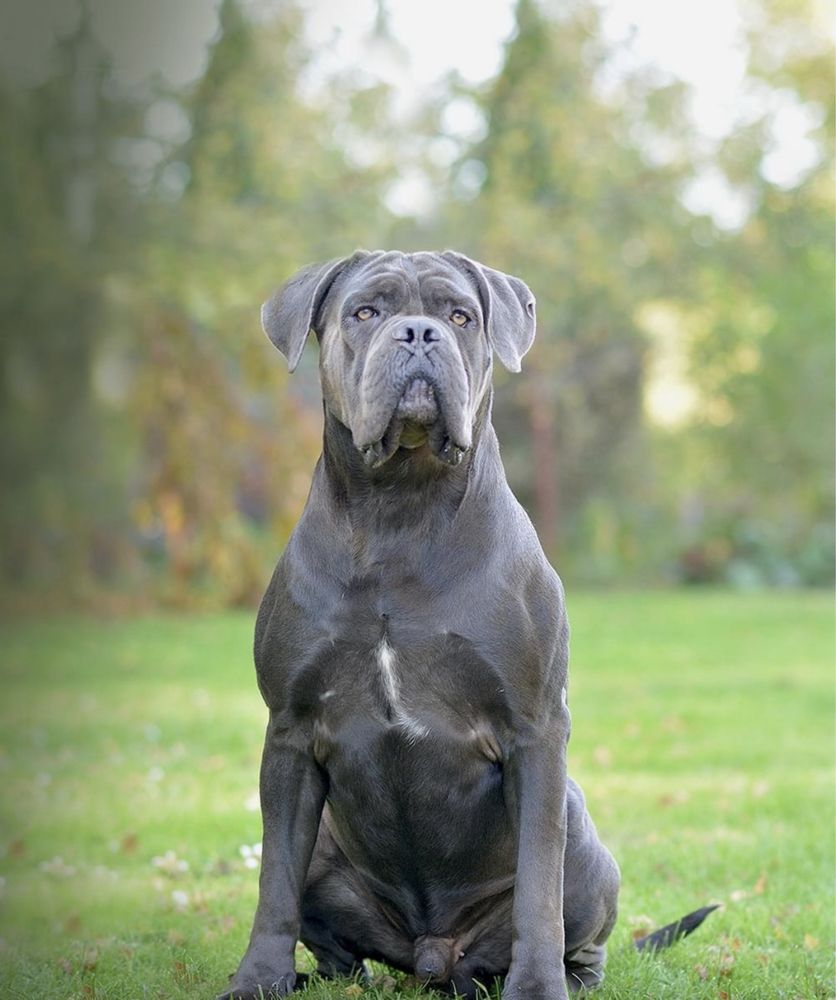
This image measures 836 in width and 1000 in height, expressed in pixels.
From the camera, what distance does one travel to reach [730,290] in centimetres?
2084

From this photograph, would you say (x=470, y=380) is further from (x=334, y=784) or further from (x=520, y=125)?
(x=520, y=125)

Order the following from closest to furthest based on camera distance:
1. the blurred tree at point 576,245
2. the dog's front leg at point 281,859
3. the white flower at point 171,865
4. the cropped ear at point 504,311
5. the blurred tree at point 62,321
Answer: the dog's front leg at point 281,859 → the cropped ear at point 504,311 → the white flower at point 171,865 → the blurred tree at point 62,321 → the blurred tree at point 576,245

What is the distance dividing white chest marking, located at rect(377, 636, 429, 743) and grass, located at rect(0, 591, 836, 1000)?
32.0 inches

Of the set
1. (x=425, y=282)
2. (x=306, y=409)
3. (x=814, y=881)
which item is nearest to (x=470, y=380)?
(x=425, y=282)

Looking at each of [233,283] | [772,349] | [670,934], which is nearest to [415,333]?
[670,934]

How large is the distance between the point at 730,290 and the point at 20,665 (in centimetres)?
1212

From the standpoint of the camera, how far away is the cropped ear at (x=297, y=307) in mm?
3934

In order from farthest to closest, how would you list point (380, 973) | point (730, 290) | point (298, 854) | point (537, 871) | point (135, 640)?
point (730, 290)
point (135, 640)
point (380, 973)
point (298, 854)
point (537, 871)

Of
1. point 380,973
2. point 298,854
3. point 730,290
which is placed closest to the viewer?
point 298,854

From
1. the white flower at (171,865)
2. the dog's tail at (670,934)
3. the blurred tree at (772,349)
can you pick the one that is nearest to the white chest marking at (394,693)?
the dog's tail at (670,934)

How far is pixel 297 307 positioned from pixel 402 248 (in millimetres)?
15362

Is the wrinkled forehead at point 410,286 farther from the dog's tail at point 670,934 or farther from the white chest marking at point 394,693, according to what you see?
the dog's tail at point 670,934

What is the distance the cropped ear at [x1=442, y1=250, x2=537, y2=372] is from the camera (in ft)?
12.8

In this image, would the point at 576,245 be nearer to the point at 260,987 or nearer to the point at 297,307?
the point at 297,307
